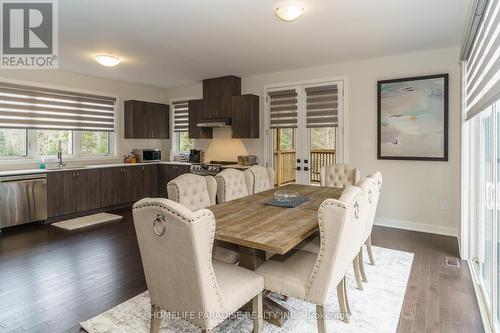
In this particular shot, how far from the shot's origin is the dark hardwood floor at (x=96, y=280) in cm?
232

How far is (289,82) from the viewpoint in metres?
5.62

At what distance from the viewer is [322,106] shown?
5.32 m

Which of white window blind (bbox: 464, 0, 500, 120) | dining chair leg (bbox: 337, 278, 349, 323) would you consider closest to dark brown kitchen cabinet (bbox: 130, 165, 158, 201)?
dining chair leg (bbox: 337, 278, 349, 323)

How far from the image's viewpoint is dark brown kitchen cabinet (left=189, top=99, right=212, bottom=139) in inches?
253

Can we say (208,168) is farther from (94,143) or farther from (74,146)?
(74,146)

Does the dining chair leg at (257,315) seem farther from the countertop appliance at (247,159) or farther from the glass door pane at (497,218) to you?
the countertop appliance at (247,159)

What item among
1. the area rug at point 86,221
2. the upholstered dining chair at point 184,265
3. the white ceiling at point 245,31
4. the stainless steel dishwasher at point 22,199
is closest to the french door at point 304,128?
the white ceiling at point 245,31

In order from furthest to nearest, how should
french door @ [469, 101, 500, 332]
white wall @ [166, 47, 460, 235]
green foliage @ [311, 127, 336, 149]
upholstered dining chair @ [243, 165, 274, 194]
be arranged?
1. green foliage @ [311, 127, 336, 149]
2. white wall @ [166, 47, 460, 235]
3. upholstered dining chair @ [243, 165, 274, 194]
4. french door @ [469, 101, 500, 332]

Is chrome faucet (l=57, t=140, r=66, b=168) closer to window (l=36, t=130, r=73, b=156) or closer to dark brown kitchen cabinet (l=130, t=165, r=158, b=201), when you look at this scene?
window (l=36, t=130, r=73, b=156)

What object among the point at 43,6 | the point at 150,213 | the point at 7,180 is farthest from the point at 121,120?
the point at 150,213

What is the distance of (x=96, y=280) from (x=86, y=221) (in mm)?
2575

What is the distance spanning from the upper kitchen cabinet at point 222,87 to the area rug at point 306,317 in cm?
433

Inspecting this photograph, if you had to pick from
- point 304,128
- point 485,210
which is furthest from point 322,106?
point 485,210

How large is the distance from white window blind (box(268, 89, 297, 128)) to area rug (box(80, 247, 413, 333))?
3385 millimetres
